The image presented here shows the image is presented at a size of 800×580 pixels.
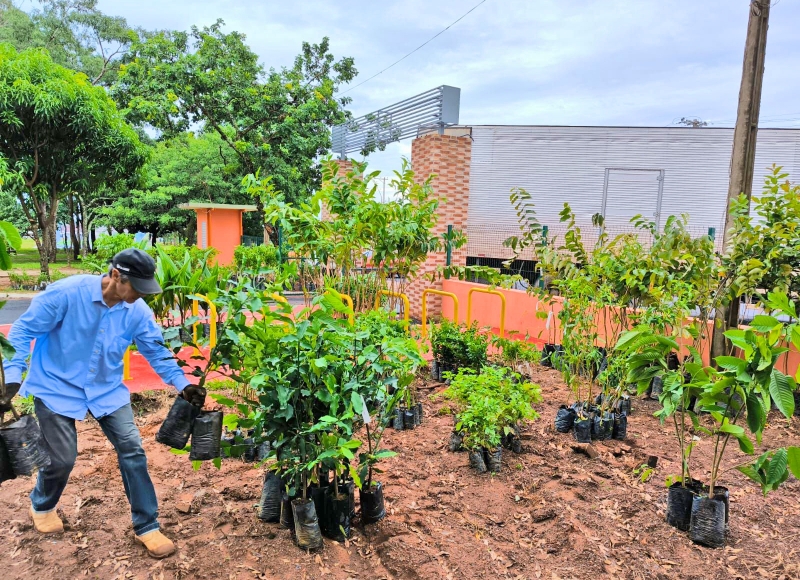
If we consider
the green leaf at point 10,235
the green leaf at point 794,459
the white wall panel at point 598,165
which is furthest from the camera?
the white wall panel at point 598,165

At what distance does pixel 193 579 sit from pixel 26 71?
46.7 feet

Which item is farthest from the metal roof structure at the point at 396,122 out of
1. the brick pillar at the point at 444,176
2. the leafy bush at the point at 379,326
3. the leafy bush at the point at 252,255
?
the leafy bush at the point at 379,326

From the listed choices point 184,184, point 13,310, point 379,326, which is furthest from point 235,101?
point 379,326

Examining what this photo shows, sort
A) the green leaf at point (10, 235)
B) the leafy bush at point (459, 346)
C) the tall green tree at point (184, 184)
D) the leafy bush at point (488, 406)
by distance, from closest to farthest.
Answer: the green leaf at point (10, 235)
the leafy bush at point (488, 406)
the leafy bush at point (459, 346)
the tall green tree at point (184, 184)

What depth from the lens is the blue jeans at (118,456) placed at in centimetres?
261

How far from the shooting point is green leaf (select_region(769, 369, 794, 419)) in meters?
2.36

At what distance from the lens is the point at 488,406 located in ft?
12.1

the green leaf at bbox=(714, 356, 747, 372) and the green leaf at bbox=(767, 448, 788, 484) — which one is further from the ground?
the green leaf at bbox=(714, 356, 747, 372)

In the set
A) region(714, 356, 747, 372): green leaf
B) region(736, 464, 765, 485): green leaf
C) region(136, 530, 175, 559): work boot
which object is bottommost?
region(136, 530, 175, 559): work boot

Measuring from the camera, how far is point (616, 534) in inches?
122

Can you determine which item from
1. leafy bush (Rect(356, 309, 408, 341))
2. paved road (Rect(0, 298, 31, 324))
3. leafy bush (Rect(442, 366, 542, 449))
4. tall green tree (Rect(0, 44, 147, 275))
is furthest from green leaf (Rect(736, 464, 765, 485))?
tall green tree (Rect(0, 44, 147, 275))

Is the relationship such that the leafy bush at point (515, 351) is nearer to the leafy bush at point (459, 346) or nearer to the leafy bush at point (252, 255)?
the leafy bush at point (459, 346)

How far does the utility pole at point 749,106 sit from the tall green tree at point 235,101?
14.9m

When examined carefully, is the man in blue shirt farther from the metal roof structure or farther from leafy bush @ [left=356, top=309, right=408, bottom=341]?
the metal roof structure
